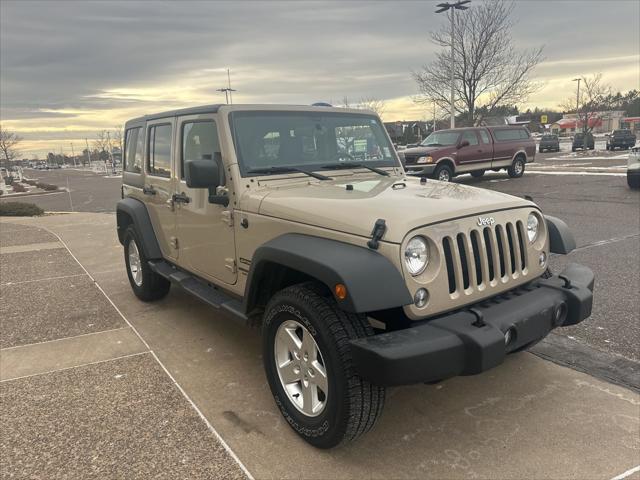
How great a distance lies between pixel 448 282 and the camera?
102 inches

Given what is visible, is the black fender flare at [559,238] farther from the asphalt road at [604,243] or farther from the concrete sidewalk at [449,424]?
the asphalt road at [604,243]

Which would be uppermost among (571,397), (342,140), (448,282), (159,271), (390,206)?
(342,140)

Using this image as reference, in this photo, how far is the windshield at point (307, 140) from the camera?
3.62 m

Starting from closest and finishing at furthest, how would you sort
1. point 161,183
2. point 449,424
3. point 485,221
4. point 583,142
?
point 485,221, point 449,424, point 161,183, point 583,142

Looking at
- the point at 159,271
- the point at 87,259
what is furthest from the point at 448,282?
the point at 87,259

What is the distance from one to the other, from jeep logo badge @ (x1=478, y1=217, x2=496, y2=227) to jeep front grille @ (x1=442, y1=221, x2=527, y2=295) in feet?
0.08

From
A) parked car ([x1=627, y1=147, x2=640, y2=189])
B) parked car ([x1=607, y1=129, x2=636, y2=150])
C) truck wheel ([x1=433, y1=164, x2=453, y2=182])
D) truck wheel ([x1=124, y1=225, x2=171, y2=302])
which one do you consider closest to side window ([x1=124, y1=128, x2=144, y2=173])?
truck wheel ([x1=124, y1=225, x2=171, y2=302])

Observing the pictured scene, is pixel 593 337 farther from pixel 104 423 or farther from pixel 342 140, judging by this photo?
pixel 104 423

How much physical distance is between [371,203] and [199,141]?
178cm

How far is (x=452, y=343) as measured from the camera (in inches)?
92.7

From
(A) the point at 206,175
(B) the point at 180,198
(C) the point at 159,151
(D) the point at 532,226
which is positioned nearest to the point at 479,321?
(D) the point at 532,226

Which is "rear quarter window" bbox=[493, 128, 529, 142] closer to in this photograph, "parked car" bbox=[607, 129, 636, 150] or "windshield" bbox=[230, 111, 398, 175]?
"windshield" bbox=[230, 111, 398, 175]

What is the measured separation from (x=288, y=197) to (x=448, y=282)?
1.15 meters

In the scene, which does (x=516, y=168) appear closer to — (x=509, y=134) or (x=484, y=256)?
(x=509, y=134)
